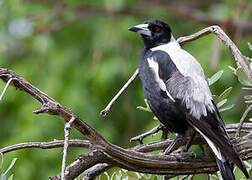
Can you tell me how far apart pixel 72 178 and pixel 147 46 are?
1.38m

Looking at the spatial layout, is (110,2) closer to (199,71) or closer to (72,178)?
(199,71)

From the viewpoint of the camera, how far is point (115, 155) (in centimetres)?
141

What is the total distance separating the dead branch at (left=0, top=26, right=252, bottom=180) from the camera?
1.32 meters

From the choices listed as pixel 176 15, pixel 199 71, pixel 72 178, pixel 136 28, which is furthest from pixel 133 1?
pixel 72 178

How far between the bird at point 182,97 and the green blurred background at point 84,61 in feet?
6.61

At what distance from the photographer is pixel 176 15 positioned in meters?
5.50

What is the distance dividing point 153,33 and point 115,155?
1359 mm

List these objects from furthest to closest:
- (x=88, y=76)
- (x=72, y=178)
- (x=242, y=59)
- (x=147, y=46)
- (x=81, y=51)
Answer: (x=81, y=51)
(x=88, y=76)
(x=147, y=46)
(x=242, y=59)
(x=72, y=178)

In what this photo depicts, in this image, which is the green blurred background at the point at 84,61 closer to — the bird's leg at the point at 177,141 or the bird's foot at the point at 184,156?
the bird's leg at the point at 177,141

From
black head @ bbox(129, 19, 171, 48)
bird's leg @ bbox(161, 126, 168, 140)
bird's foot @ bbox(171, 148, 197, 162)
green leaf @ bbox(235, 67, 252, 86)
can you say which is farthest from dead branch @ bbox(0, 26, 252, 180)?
black head @ bbox(129, 19, 171, 48)

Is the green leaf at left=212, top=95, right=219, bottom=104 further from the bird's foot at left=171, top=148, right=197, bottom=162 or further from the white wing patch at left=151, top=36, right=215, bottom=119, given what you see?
the bird's foot at left=171, top=148, right=197, bottom=162

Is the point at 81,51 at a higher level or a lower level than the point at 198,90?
higher

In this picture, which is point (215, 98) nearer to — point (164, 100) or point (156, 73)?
point (164, 100)

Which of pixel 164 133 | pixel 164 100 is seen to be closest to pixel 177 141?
pixel 164 133
